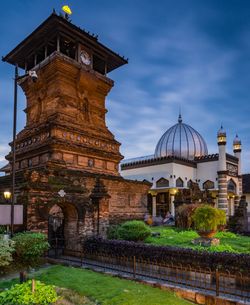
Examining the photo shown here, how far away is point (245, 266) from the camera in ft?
32.2

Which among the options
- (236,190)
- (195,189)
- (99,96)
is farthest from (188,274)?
(236,190)

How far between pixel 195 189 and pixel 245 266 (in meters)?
19.3

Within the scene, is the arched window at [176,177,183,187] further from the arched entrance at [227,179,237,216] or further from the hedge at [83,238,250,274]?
the hedge at [83,238,250,274]

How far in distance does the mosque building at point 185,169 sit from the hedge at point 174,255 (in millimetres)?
25231

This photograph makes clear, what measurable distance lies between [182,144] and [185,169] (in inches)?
175

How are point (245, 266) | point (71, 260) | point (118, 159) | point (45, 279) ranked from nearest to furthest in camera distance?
point (245, 266), point (45, 279), point (71, 260), point (118, 159)

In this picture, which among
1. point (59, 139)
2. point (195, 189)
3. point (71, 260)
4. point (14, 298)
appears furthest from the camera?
point (195, 189)

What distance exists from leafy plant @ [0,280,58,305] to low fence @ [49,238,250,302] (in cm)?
530

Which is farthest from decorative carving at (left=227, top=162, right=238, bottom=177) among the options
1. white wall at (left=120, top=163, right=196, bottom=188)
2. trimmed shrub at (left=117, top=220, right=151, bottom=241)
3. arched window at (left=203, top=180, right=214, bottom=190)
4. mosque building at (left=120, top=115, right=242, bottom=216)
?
trimmed shrub at (left=117, top=220, right=151, bottom=241)

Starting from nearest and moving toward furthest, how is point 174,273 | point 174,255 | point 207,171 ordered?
1. point 174,273
2. point 174,255
3. point 207,171

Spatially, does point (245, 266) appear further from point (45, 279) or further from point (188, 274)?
point (45, 279)

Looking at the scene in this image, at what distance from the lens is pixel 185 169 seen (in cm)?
4122

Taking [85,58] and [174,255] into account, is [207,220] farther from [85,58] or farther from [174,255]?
[85,58]

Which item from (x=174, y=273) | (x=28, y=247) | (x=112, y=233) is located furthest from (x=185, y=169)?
(x=28, y=247)
